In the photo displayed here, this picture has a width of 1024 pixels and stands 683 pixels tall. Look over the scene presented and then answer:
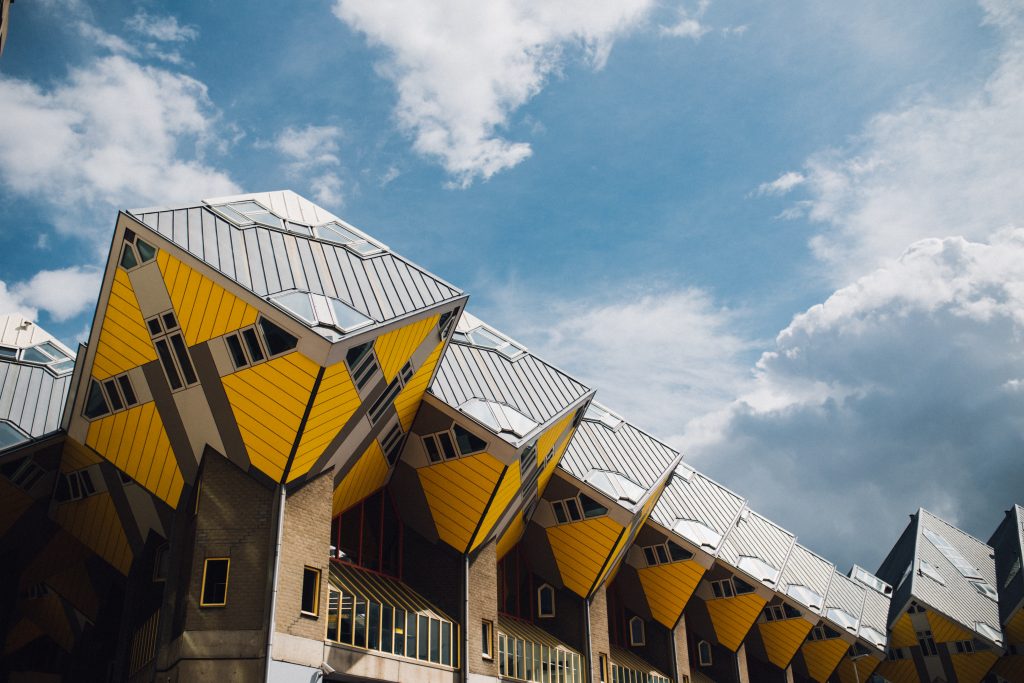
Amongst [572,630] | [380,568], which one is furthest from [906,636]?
[380,568]

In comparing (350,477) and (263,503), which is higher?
(350,477)

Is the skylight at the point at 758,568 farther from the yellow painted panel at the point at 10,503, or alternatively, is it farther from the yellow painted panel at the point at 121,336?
the yellow painted panel at the point at 10,503

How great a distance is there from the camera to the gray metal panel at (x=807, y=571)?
160 feet

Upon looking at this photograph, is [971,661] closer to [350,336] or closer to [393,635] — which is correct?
[393,635]

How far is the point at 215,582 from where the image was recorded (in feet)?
66.4

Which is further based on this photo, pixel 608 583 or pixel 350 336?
pixel 608 583

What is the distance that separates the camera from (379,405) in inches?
942

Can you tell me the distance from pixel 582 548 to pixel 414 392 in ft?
41.2

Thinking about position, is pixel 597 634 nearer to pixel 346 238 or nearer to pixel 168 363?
pixel 346 238

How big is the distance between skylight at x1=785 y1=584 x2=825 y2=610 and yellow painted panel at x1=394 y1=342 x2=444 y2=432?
30379 mm

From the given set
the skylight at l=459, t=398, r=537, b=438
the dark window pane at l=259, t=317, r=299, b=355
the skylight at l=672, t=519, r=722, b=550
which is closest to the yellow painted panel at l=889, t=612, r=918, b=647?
the skylight at l=672, t=519, r=722, b=550

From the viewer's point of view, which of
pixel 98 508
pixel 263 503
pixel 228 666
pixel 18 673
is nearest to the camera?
pixel 228 666

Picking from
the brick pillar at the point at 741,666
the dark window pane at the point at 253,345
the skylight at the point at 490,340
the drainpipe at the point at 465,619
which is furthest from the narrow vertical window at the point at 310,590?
the brick pillar at the point at 741,666

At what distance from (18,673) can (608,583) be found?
26.5m
